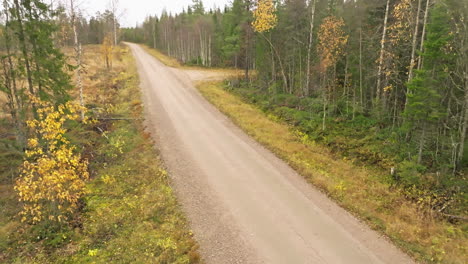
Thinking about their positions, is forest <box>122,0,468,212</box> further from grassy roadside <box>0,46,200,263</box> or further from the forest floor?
grassy roadside <box>0,46,200,263</box>

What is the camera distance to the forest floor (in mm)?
9820

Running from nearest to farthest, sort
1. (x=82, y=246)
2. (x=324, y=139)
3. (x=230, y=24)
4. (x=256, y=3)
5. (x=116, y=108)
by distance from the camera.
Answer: (x=82, y=246), (x=324, y=139), (x=116, y=108), (x=256, y=3), (x=230, y=24)

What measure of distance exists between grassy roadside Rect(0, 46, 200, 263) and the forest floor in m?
6.70

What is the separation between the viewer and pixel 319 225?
1080 cm

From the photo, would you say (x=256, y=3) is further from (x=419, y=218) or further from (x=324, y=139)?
(x=419, y=218)

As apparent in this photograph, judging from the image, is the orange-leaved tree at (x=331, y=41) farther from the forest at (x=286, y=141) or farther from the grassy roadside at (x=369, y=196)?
the grassy roadside at (x=369, y=196)

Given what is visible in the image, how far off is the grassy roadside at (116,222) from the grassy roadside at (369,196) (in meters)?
6.74

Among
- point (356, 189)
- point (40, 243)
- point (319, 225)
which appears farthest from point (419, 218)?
point (40, 243)

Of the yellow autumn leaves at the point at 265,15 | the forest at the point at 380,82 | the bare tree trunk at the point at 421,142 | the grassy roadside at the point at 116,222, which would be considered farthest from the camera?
the yellow autumn leaves at the point at 265,15

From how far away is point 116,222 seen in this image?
11.3 metres

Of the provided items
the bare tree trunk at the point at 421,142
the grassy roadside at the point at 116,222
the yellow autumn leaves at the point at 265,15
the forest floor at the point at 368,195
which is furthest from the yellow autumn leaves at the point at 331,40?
the grassy roadside at the point at 116,222

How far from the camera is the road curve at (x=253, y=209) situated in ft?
31.1

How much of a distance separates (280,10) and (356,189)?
930 inches

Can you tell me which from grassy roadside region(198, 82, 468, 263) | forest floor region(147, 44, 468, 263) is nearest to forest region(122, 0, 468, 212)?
forest floor region(147, 44, 468, 263)
